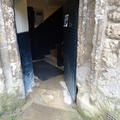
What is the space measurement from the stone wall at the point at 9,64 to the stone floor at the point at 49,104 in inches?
9.1

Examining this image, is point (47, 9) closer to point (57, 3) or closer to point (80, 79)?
point (57, 3)

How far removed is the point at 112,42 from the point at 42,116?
1.38 m

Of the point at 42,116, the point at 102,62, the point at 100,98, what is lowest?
the point at 42,116

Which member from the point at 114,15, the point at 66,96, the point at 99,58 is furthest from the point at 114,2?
the point at 66,96

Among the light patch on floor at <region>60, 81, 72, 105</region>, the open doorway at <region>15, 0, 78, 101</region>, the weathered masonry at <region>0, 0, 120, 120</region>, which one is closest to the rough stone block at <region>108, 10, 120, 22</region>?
the weathered masonry at <region>0, 0, 120, 120</region>

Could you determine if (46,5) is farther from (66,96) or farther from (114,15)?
(114,15)

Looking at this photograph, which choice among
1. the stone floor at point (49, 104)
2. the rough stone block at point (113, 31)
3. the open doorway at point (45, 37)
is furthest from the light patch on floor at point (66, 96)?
the rough stone block at point (113, 31)

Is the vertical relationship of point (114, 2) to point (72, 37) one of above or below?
above

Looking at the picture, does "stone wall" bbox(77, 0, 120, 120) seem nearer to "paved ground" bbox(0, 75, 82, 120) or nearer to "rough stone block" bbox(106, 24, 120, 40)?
"rough stone block" bbox(106, 24, 120, 40)

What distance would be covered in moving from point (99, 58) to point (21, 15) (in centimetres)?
155

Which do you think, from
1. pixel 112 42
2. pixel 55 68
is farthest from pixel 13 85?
pixel 55 68

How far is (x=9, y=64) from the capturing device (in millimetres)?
1703

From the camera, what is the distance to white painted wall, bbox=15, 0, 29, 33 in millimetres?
2068

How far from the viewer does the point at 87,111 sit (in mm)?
1686
